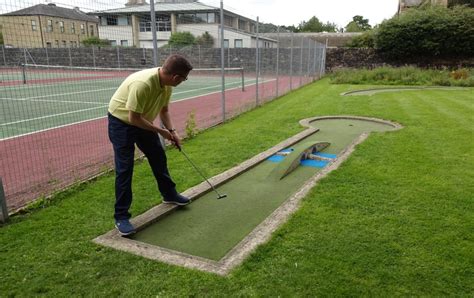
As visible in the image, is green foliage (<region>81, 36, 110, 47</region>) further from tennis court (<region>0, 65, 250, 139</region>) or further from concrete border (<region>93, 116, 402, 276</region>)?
concrete border (<region>93, 116, 402, 276</region>)

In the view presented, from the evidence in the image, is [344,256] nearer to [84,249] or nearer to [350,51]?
[84,249]

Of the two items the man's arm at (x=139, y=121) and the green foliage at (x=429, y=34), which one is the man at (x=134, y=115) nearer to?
the man's arm at (x=139, y=121)

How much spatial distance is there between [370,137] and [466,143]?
1576 millimetres

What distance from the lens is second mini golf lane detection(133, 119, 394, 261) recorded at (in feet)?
11.0

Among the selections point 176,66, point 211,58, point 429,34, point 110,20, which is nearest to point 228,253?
point 176,66

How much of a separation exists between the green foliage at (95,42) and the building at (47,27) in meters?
0.08

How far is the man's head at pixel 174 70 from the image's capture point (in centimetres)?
315

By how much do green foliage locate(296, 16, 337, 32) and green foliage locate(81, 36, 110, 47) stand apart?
3390 inches

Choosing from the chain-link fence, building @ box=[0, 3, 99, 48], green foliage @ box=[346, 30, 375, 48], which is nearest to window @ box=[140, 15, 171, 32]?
the chain-link fence

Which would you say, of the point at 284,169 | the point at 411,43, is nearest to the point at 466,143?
the point at 284,169

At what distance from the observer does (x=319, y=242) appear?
10.6ft

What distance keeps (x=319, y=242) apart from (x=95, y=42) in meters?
5.09

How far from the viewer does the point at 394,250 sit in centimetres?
310

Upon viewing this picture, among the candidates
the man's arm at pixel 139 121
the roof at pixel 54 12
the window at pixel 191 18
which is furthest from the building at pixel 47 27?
the window at pixel 191 18
